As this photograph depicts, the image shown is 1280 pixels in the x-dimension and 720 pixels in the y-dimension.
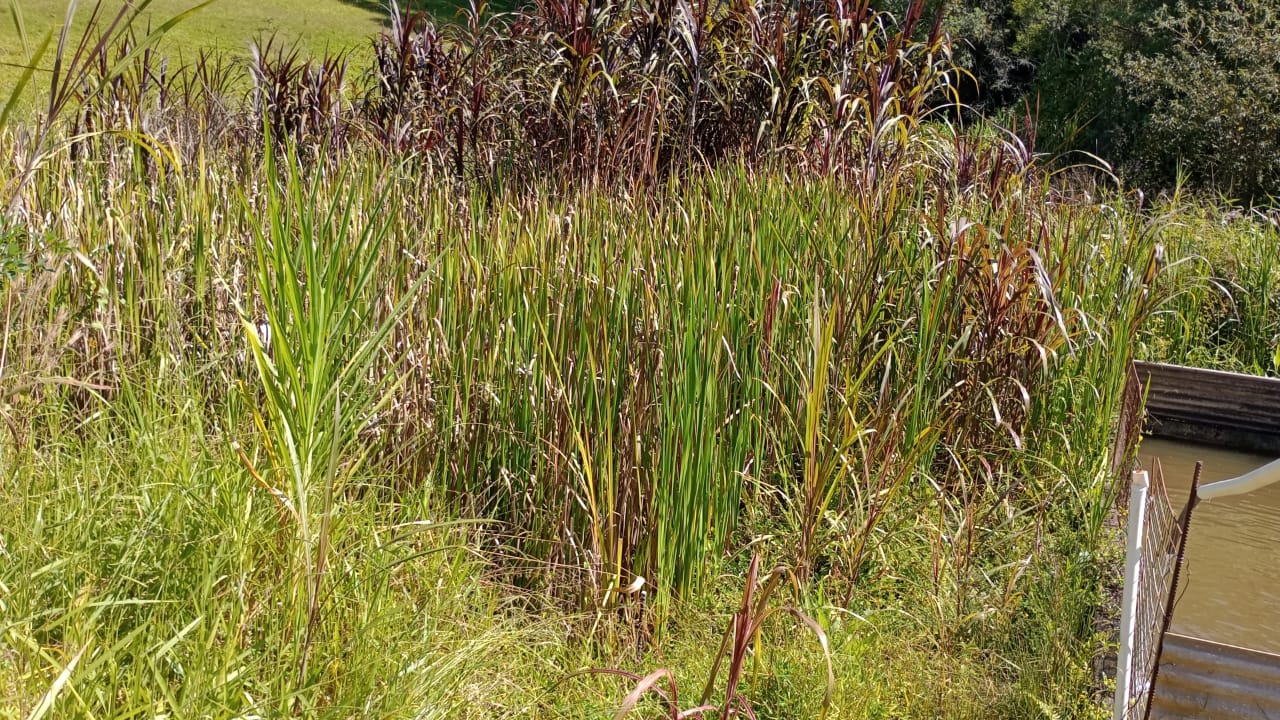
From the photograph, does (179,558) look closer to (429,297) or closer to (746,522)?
(429,297)

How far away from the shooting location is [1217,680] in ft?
5.78

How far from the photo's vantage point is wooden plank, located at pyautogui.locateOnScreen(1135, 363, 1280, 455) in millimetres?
4289

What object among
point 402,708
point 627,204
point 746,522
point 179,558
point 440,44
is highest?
point 440,44

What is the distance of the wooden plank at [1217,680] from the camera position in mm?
1733

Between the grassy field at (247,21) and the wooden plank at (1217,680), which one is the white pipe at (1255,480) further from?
the grassy field at (247,21)

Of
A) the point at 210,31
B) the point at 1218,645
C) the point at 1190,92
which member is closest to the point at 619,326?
the point at 1218,645

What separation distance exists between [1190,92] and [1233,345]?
699 cm

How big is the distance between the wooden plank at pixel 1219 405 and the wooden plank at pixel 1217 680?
2.74m

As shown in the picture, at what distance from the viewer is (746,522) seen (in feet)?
9.57

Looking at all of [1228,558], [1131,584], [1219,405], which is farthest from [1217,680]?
[1219,405]

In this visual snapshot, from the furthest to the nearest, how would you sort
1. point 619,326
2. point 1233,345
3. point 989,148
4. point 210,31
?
point 210,31 < point 1233,345 < point 989,148 < point 619,326

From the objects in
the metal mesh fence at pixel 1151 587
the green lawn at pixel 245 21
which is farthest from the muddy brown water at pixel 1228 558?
the green lawn at pixel 245 21

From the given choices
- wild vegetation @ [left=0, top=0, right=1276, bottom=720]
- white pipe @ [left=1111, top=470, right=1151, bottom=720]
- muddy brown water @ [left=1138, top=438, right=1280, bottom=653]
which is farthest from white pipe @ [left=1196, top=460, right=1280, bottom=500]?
muddy brown water @ [left=1138, top=438, right=1280, bottom=653]

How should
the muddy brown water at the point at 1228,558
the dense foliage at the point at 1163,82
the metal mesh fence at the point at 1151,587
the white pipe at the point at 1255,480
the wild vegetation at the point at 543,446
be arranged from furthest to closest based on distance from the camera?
the dense foliage at the point at 1163,82, the muddy brown water at the point at 1228,558, the metal mesh fence at the point at 1151,587, the wild vegetation at the point at 543,446, the white pipe at the point at 1255,480
